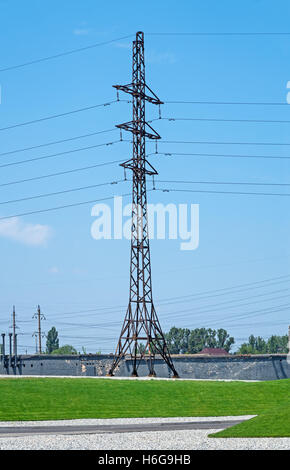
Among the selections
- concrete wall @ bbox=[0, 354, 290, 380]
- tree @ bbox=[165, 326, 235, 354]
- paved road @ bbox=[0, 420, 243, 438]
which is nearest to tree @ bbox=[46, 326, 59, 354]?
tree @ bbox=[165, 326, 235, 354]

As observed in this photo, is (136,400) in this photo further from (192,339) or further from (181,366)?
(192,339)

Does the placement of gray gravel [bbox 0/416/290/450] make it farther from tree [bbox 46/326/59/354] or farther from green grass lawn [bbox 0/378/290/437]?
tree [bbox 46/326/59/354]

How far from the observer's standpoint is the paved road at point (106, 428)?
25.1 m

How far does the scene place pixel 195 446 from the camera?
19984mm

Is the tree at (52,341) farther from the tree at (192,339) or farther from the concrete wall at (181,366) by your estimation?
the concrete wall at (181,366)

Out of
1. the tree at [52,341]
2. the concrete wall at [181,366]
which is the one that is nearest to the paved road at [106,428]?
the concrete wall at [181,366]

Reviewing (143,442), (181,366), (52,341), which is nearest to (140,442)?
(143,442)

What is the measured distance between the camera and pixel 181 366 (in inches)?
2477

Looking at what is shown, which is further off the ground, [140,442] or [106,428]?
[140,442]

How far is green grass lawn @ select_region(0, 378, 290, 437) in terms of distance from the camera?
109 ft

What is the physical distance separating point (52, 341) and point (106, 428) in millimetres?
148115

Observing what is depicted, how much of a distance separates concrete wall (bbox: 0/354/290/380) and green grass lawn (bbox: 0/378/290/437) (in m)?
13.9
